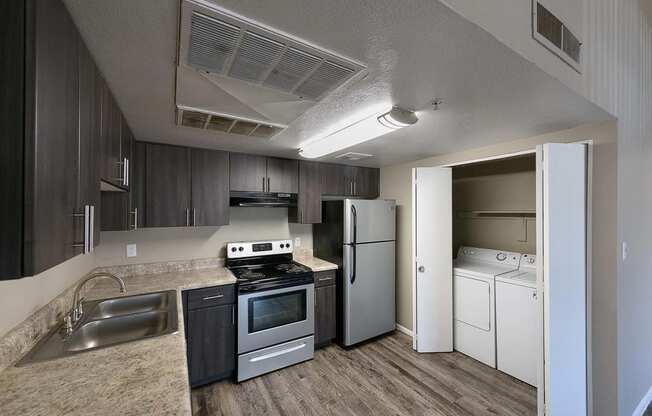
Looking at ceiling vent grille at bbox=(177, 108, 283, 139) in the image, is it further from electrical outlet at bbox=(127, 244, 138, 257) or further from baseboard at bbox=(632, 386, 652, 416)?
baseboard at bbox=(632, 386, 652, 416)

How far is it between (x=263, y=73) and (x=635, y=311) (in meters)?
3.16

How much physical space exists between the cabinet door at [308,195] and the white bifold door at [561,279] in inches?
85.8

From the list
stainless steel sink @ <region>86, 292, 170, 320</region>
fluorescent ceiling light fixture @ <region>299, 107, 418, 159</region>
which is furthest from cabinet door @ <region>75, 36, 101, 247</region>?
fluorescent ceiling light fixture @ <region>299, 107, 418, 159</region>

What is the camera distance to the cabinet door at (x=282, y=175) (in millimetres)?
3039

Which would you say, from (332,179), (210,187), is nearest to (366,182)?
(332,179)

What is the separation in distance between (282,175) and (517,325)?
9.13ft

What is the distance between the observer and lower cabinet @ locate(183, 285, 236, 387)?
2.34 metres

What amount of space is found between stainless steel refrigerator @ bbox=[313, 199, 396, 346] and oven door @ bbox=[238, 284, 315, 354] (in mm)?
440

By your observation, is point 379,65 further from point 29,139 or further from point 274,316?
point 274,316

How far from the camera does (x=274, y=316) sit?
8.77 ft

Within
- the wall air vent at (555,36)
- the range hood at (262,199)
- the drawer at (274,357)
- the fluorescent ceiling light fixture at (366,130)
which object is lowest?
the drawer at (274,357)

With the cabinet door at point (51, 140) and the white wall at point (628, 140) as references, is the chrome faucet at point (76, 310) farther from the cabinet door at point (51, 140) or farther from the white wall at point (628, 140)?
the white wall at point (628, 140)

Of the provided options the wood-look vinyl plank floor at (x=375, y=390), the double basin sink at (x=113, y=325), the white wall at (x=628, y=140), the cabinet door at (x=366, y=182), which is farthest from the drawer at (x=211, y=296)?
the white wall at (x=628, y=140)

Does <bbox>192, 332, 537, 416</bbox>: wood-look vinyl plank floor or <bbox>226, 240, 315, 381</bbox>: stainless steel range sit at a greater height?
<bbox>226, 240, 315, 381</bbox>: stainless steel range
